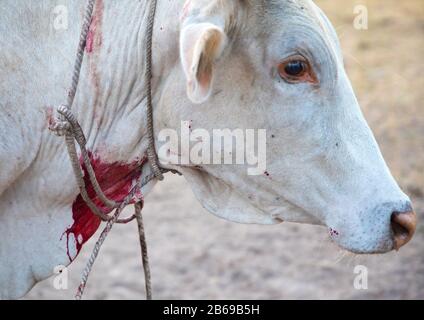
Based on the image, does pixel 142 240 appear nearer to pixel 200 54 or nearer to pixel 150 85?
pixel 150 85

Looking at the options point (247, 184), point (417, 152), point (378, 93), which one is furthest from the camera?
point (378, 93)

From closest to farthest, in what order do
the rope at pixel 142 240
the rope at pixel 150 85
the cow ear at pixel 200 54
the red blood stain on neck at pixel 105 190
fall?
the cow ear at pixel 200 54 < the rope at pixel 150 85 < the red blood stain on neck at pixel 105 190 < the rope at pixel 142 240

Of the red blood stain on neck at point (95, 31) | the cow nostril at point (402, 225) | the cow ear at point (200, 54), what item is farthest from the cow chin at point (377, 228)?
the red blood stain on neck at point (95, 31)

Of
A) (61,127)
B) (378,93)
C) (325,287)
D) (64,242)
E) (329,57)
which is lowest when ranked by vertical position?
(325,287)

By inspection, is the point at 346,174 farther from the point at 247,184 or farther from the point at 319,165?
the point at 247,184

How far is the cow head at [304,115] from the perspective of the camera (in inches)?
94.5

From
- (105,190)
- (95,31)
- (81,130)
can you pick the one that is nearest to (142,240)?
(105,190)

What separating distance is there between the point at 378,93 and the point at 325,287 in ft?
11.5

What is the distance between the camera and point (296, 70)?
2404 millimetres

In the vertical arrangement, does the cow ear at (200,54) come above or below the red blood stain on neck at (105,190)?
above

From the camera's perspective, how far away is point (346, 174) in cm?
241

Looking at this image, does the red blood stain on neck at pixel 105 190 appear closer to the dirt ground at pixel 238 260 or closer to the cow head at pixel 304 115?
the cow head at pixel 304 115

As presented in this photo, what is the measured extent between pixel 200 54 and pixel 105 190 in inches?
28.9

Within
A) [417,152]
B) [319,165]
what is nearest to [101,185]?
[319,165]
